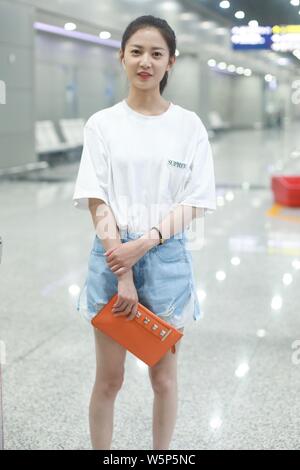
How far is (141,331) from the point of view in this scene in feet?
7.09

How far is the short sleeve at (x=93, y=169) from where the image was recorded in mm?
Answer: 2119

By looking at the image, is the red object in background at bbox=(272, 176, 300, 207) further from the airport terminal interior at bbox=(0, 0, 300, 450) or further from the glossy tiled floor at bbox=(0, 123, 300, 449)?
the glossy tiled floor at bbox=(0, 123, 300, 449)

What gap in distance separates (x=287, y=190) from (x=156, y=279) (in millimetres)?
8517

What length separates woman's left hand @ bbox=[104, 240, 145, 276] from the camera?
206 centimetres

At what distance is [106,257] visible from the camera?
6.95 feet

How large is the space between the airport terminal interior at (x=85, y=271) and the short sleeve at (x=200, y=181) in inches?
13.7

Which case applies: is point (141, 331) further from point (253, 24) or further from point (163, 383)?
point (253, 24)

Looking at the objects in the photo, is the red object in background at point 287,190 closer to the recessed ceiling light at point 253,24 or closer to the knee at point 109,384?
the recessed ceiling light at point 253,24

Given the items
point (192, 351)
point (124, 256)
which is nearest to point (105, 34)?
point (192, 351)

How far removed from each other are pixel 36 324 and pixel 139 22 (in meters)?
3.08
